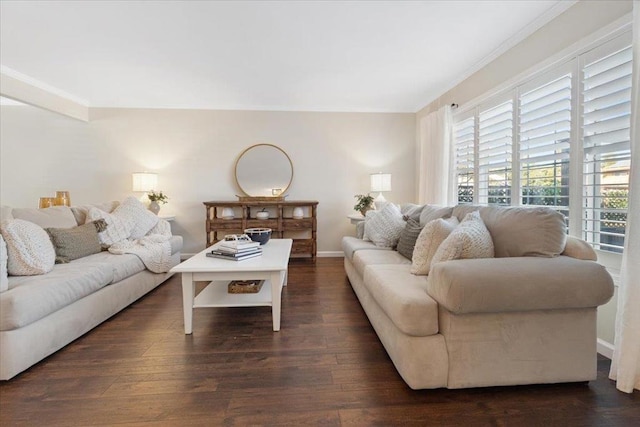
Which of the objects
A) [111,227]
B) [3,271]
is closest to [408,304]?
[3,271]

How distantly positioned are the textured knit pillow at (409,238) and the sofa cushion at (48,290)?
2.48 metres

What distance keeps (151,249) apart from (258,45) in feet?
7.65

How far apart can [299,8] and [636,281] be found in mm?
2648

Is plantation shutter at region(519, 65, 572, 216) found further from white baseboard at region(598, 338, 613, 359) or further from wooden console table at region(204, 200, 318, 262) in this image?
wooden console table at region(204, 200, 318, 262)

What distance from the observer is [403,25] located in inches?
95.6

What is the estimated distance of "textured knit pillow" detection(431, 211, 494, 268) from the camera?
67.7 inches

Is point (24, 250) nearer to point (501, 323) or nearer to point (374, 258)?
point (374, 258)

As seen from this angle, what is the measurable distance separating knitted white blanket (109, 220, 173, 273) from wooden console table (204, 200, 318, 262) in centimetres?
85

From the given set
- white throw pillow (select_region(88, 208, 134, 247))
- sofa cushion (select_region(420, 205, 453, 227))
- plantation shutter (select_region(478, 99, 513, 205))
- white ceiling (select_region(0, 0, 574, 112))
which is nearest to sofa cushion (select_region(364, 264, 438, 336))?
sofa cushion (select_region(420, 205, 453, 227))

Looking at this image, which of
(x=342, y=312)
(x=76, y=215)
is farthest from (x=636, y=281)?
(x=76, y=215)

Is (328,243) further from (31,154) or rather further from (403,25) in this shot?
(31,154)

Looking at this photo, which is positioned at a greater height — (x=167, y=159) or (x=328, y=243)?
(x=167, y=159)

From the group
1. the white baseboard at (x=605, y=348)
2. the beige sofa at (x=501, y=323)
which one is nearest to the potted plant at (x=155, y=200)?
the beige sofa at (x=501, y=323)

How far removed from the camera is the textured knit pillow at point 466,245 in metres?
1.72
